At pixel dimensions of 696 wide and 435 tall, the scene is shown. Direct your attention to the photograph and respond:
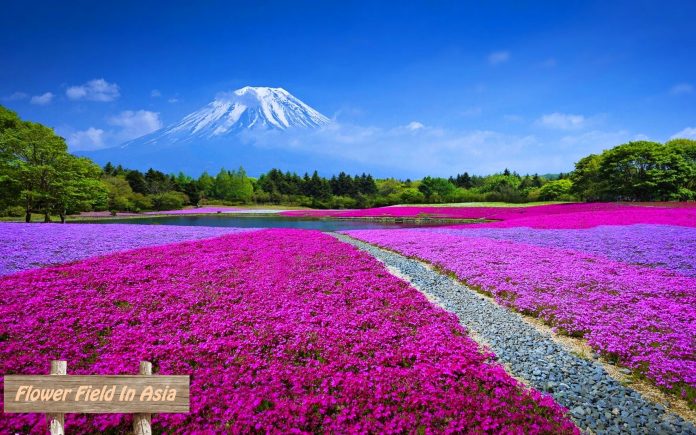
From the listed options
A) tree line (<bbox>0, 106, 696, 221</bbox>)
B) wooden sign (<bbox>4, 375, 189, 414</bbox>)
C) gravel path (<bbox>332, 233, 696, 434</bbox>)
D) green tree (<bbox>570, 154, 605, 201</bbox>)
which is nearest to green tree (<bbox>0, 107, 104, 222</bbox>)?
tree line (<bbox>0, 106, 696, 221</bbox>)

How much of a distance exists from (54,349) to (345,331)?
21.4ft

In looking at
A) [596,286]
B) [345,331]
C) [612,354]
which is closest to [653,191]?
[596,286]

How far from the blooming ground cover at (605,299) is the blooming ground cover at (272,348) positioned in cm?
310

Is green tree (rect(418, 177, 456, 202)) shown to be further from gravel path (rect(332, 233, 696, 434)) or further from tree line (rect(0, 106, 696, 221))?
gravel path (rect(332, 233, 696, 434))

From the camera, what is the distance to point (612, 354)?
311 inches

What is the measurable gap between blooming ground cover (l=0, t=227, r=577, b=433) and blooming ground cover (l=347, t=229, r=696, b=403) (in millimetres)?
3096

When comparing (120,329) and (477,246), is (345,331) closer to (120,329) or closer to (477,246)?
(120,329)

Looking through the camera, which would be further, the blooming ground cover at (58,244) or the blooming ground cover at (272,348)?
the blooming ground cover at (58,244)

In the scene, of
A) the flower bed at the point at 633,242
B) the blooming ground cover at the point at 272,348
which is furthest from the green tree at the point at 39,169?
the flower bed at the point at 633,242

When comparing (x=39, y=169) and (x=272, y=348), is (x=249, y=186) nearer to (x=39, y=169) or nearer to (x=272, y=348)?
(x=39, y=169)

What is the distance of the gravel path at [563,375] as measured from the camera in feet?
18.6

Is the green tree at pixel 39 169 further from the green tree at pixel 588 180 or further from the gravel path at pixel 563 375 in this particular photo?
the green tree at pixel 588 180

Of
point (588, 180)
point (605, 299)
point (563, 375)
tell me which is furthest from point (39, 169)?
point (588, 180)

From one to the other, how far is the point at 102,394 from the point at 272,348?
428 cm
